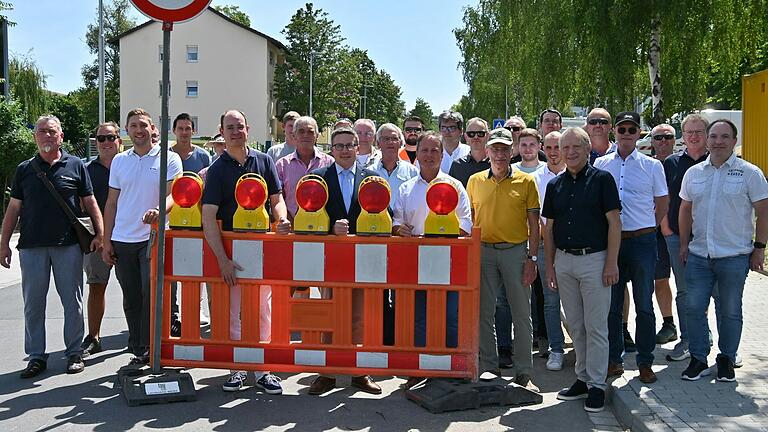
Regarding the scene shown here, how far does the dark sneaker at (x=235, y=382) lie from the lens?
625 cm

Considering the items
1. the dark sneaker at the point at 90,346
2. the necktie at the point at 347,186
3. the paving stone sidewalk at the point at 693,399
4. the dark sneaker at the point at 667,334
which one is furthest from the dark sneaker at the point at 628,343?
the dark sneaker at the point at 90,346

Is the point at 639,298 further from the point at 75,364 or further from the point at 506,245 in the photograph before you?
the point at 75,364

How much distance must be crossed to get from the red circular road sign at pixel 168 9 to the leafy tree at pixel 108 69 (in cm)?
6705

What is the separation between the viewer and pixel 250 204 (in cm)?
588

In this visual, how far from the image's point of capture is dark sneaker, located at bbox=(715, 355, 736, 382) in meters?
6.20

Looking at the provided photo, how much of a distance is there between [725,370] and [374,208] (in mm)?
3016

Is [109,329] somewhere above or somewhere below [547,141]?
below

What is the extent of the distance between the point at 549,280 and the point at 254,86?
206ft

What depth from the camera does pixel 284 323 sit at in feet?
19.7

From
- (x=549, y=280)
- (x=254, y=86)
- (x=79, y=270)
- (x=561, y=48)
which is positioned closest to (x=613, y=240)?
(x=549, y=280)

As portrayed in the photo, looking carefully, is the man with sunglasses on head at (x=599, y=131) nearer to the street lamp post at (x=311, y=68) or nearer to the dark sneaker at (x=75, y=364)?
the dark sneaker at (x=75, y=364)

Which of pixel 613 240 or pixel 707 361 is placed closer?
pixel 613 240

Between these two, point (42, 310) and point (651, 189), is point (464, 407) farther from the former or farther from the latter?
point (42, 310)

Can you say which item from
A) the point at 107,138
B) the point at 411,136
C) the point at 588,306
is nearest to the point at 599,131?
the point at 588,306
